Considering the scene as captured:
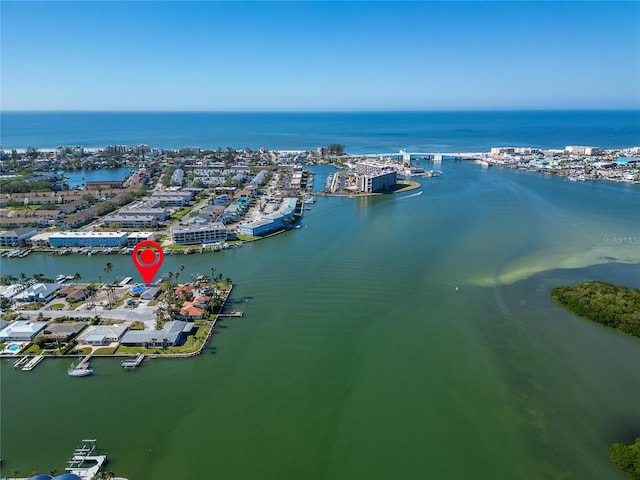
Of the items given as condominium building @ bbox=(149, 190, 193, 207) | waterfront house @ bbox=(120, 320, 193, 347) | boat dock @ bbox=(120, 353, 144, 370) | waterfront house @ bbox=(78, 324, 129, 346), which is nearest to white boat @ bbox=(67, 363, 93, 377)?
boat dock @ bbox=(120, 353, 144, 370)

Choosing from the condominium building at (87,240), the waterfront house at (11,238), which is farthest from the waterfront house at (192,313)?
the waterfront house at (11,238)

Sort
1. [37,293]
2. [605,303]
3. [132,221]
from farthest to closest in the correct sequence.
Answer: [132,221]
[37,293]
[605,303]

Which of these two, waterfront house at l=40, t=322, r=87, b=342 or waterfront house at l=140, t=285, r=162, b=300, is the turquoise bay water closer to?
waterfront house at l=140, t=285, r=162, b=300

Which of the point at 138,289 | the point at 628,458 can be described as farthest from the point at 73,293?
the point at 628,458

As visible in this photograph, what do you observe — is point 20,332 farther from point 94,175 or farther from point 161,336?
point 94,175

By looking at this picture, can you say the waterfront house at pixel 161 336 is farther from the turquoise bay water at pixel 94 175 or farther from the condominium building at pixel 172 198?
the turquoise bay water at pixel 94 175

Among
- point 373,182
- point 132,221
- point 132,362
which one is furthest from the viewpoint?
point 373,182
